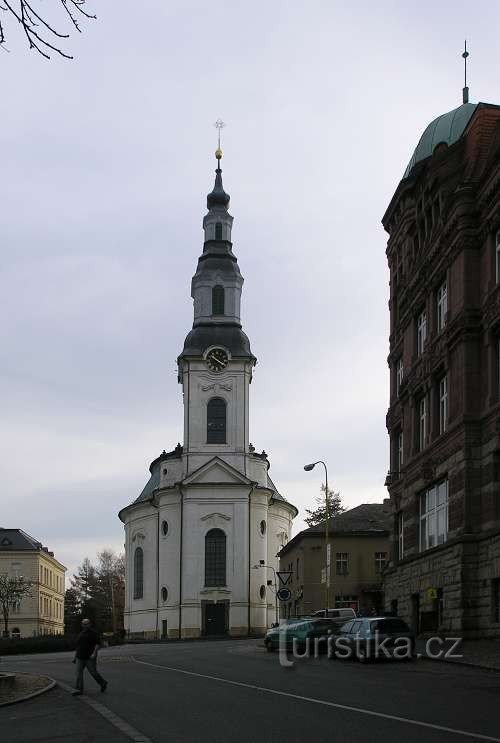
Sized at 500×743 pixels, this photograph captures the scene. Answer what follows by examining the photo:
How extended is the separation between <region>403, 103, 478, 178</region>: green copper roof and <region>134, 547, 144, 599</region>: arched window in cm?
4773

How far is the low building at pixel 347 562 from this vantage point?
67312mm

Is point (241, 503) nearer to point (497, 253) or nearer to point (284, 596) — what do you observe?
point (284, 596)

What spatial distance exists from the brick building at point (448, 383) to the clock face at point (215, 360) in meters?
36.9

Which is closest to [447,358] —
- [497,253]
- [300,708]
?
[497,253]

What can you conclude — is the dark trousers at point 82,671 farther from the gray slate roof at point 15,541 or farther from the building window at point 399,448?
the gray slate roof at point 15,541

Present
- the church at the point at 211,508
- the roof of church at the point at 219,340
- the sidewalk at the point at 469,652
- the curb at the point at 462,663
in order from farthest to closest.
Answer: the roof of church at the point at 219,340
the church at the point at 211,508
the sidewalk at the point at 469,652
the curb at the point at 462,663

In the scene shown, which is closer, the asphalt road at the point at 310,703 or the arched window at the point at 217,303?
the asphalt road at the point at 310,703

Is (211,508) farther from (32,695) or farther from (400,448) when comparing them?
(32,695)

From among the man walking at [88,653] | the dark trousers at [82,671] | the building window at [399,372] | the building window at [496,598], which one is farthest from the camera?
the building window at [399,372]

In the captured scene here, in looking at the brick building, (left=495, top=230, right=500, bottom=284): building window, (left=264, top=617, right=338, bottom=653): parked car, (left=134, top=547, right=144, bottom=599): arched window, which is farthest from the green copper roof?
(left=134, top=547, right=144, bottom=599): arched window

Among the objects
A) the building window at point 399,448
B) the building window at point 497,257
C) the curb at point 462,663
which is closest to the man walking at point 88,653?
the curb at point 462,663

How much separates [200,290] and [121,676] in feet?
193

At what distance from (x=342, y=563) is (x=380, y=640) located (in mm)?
39092

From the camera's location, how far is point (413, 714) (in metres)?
15.0
